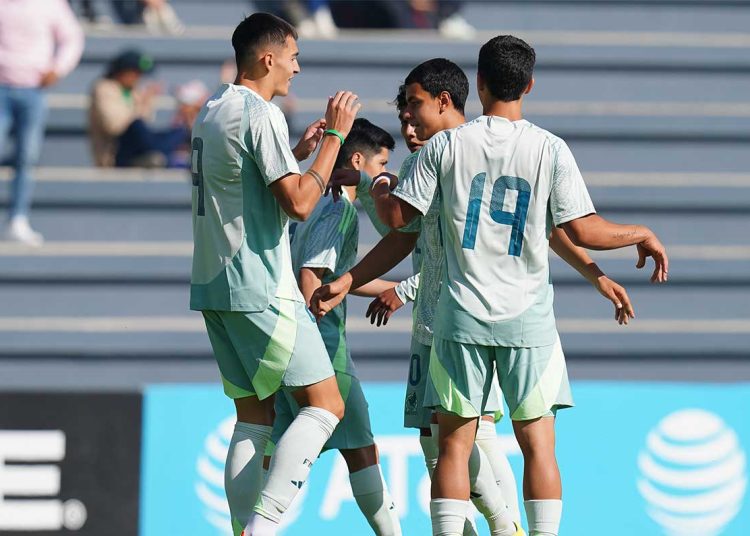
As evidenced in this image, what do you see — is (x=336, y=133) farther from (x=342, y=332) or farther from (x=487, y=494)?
(x=487, y=494)

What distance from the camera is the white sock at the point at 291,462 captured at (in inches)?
161

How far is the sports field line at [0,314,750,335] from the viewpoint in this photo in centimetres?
901

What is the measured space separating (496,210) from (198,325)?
5.26 m

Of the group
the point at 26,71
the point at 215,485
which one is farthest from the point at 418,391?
the point at 26,71

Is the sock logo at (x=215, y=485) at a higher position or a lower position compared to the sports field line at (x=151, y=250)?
lower

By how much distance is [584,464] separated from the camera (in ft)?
22.4

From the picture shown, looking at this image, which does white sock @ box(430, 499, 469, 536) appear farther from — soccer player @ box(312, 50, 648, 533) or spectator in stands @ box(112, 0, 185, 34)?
spectator in stands @ box(112, 0, 185, 34)

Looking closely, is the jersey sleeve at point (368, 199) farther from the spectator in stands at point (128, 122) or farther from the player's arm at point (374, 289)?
the spectator in stands at point (128, 122)

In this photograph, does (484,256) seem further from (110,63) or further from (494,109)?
(110,63)

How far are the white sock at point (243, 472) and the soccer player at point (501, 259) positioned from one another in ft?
2.05

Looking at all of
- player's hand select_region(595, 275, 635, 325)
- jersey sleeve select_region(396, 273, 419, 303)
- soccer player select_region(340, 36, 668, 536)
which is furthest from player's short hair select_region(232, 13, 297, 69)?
player's hand select_region(595, 275, 635, 325)

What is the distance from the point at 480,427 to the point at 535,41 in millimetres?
6334


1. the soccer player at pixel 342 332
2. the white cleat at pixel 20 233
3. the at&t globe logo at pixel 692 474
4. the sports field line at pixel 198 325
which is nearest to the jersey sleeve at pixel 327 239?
the soccer player at pixel 342 332

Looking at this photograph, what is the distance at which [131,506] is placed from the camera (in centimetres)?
684
